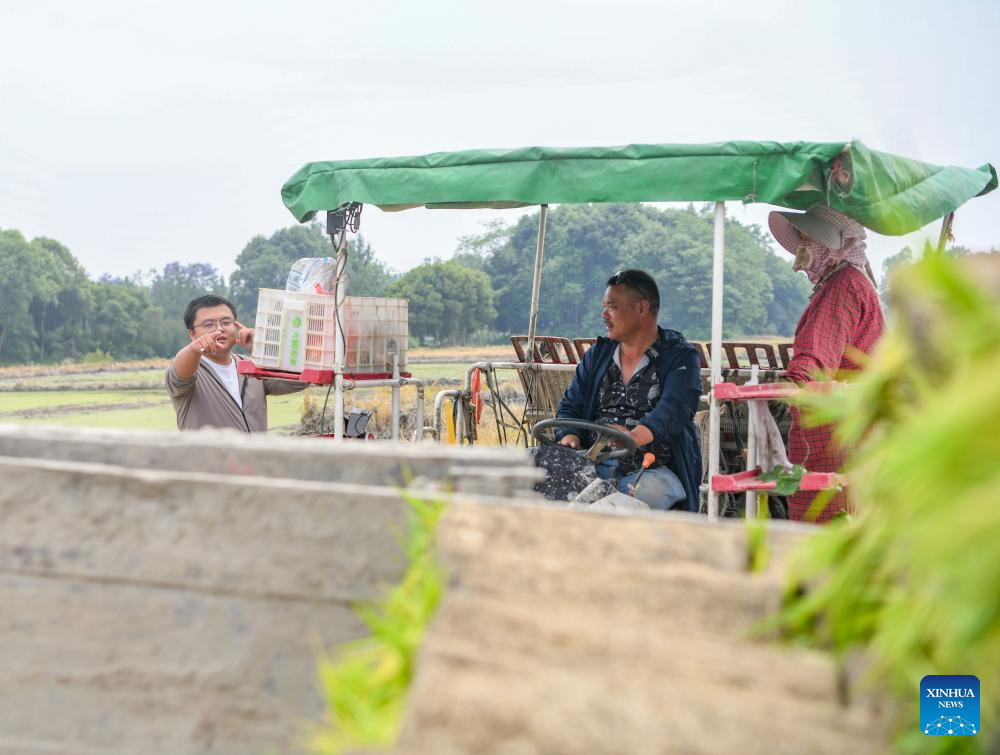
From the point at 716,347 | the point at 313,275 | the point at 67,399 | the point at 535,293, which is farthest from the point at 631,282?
the point at 67,399

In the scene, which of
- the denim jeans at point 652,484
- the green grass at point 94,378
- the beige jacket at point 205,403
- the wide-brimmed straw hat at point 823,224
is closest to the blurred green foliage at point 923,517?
the denim jeans at point 652,484

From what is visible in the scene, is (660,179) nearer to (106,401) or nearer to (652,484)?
(652,484)

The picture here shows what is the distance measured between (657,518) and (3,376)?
33242 mm

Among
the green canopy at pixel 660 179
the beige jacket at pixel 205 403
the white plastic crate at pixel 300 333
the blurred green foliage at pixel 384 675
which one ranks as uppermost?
the green canopy at pixel 660 179

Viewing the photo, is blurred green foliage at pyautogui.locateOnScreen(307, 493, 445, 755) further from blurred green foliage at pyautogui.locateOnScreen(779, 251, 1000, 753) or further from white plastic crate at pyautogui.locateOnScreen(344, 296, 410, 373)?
white plastic crate at pyautogui.locateOnScreen(344, 296, 410, 373)

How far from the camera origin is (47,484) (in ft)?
6.88

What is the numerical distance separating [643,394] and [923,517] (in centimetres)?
415

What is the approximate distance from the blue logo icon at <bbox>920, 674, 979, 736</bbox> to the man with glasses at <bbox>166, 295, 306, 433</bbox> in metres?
4.43

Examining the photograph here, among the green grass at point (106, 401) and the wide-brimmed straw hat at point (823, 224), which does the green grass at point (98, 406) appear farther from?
the wide-brimmed straw hat at point (823, 224)

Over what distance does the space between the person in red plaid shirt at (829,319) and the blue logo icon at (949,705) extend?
11.9 feet

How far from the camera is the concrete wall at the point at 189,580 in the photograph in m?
1.95

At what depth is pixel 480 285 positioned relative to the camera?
18609 millimetres

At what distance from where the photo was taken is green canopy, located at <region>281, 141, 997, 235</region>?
14.8 feet

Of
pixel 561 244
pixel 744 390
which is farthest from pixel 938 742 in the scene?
pixel 561 244
